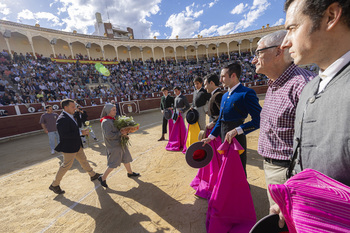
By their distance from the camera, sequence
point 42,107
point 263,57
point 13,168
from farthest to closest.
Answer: point 42,107
point 13,168
point 263,57

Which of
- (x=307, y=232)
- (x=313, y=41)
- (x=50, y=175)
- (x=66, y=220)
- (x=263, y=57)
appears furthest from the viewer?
(x=50, y=175)

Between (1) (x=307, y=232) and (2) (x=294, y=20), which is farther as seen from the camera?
(2) (x=294, y=20)

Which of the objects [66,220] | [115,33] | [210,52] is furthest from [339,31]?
[115,33]

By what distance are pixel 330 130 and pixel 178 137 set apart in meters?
4.84

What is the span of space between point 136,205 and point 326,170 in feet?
9.43

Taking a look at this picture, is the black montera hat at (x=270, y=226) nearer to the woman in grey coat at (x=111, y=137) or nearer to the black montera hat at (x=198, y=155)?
the black montera hat at (x=198, y=155)

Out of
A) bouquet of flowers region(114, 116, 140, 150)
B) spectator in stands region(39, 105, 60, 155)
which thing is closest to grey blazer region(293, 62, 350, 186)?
bouquet of flowers region(114, 116, 140, 150)

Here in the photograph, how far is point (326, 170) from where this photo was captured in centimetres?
66

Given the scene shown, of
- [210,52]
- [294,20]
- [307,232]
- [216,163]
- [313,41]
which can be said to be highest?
[210,52]

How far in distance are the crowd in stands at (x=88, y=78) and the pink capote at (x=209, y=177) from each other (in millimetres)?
14518

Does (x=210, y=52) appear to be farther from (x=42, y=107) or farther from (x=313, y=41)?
(x=313, y=41)

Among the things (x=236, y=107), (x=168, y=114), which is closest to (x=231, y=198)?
(x=236, y=107)

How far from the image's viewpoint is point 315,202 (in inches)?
21.9

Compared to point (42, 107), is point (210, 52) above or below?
above
